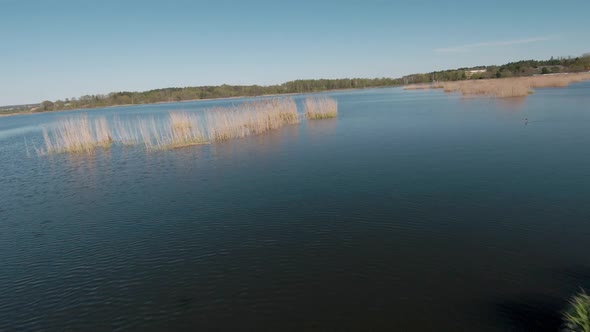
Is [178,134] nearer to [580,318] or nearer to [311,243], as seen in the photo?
[311,243]

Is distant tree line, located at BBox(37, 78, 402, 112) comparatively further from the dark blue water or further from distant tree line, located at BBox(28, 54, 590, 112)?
the dark blue water

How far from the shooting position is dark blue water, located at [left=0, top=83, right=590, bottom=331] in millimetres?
4879

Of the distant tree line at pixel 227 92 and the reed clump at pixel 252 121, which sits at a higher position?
the distant tree line at pixel 227 92

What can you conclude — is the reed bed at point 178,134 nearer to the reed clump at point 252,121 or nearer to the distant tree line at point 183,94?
the reed clump at point 252,121

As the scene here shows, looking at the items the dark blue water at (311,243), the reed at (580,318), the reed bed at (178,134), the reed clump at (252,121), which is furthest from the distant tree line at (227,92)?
the reed at (580,318)

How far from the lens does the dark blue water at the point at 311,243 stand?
4879 millimetres

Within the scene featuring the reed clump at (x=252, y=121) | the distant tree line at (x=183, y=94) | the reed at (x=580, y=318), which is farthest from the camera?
the distant tree line at (x=183, y=94)

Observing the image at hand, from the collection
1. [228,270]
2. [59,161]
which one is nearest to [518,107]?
[228,270]

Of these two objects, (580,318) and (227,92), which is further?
(227,92)

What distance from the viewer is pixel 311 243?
272 inches

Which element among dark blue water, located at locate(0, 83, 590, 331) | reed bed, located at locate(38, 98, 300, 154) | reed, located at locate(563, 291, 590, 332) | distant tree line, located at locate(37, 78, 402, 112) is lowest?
dark blue water, located at locate(0, 83, 590, 331)

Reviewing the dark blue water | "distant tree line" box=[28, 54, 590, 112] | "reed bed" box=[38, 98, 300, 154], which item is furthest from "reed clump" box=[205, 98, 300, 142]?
"distant tree line" box=[28, 54, 590, 112]

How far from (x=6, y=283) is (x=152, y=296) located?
10.4 feet

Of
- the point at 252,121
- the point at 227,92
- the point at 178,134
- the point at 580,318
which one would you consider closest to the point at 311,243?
the point at 580,318
